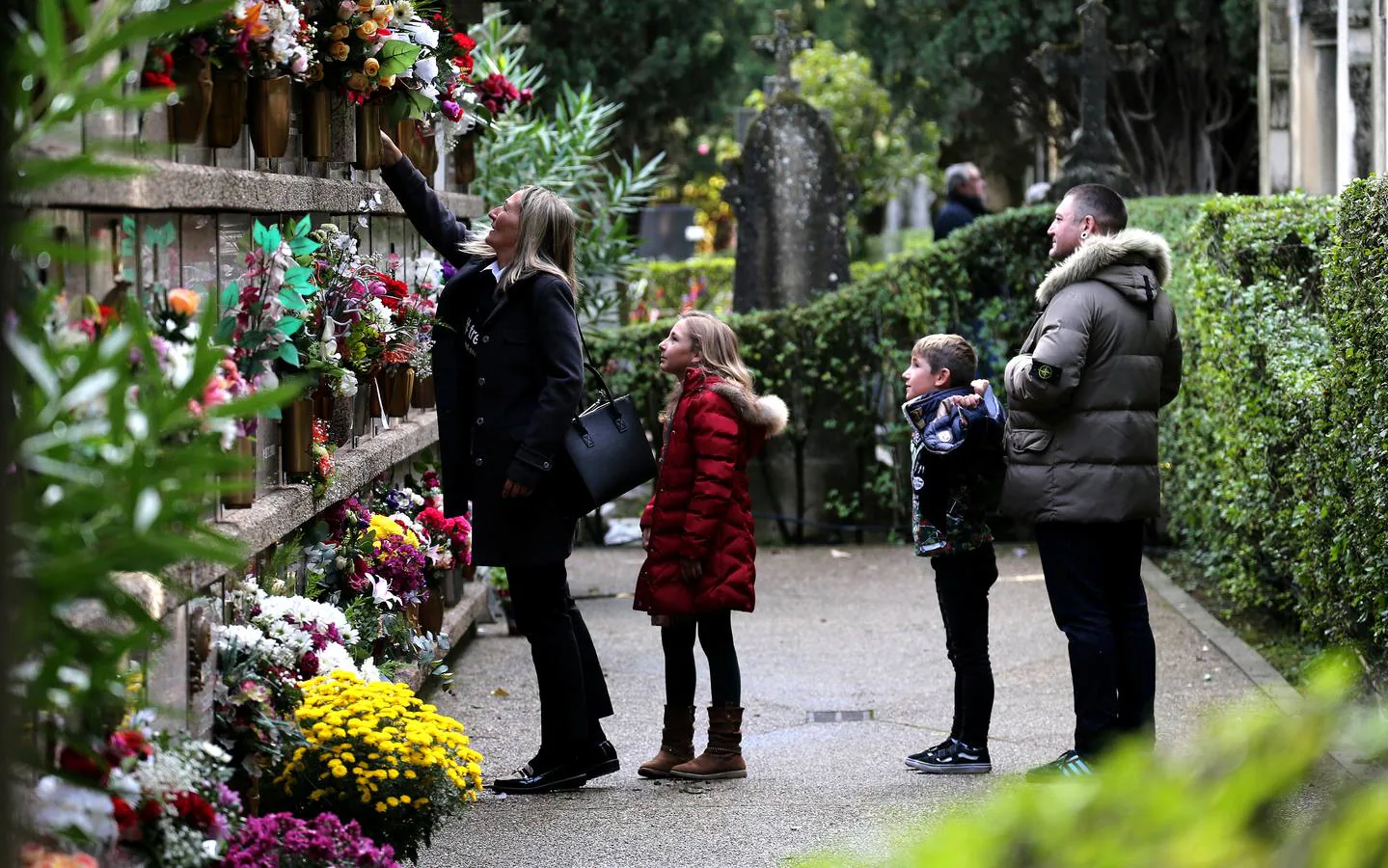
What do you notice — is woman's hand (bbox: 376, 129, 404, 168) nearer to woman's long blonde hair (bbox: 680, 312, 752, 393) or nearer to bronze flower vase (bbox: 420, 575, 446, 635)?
woman's long blonde hair (bbox: 680, 312, 752, 393)

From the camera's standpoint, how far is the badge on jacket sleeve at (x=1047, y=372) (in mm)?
5945

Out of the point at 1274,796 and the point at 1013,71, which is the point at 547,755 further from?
the point at 1013,71

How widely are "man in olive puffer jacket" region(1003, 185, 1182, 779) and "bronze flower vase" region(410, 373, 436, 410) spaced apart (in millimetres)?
2984

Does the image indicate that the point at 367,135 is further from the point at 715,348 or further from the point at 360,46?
the point at 715,348

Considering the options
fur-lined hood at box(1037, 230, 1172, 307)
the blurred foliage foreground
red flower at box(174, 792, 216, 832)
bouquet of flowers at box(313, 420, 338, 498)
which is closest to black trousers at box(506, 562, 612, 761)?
bouquet of flowers at box(313, 420, 338, 498)

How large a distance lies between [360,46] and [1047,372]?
2457 millimetres

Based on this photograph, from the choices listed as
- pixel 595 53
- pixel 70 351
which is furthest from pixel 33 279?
pixel 595 53

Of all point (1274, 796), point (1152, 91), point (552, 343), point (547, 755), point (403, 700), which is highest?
point (1152, 91)

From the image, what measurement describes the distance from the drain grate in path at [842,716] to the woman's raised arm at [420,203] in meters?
2.37

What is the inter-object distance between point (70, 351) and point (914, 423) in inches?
154

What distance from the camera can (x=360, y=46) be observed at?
5902mm

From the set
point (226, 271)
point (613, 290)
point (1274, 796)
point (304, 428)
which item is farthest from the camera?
point (613, 290)

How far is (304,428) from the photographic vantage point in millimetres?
5434

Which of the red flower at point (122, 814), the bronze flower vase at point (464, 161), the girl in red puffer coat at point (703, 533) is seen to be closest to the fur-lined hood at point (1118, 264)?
the girl in red puffer coat at point (703, 533)
